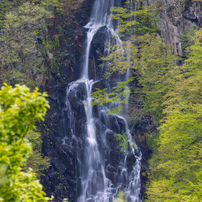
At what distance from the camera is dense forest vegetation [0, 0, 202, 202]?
8.27 ft

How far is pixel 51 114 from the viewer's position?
17.0 meters

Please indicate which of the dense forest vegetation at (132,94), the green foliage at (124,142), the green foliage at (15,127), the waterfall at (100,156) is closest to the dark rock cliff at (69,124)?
the waterfall at (100,156)

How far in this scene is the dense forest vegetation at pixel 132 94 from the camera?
252 centimetres

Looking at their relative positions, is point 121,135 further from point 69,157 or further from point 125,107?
point 69,157

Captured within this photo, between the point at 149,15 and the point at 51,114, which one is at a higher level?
the point at 149,15

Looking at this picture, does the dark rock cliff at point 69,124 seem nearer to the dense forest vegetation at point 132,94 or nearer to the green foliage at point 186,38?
the green foliage at point 186,38

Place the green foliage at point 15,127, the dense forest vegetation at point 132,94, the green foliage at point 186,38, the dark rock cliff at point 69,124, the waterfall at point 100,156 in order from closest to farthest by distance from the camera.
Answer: the green foliage at point 15,127 → the dense forest vegetation at point 132,94 → the waterfall at point 100,156 → the dark rock cliff at point 69,124 → the green foliage at point 186,38

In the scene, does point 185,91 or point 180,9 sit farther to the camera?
point 180,9

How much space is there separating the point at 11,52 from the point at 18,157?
1320 centimetres

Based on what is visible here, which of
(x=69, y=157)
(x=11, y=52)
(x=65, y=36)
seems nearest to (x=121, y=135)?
(x=69, y=157)

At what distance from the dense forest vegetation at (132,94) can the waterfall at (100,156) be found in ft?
5.24

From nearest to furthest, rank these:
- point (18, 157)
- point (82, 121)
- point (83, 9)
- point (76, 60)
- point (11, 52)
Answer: point (18, 157)
point (11, 52)
point (82, 121)
point (76, 60)
point (83, 9)

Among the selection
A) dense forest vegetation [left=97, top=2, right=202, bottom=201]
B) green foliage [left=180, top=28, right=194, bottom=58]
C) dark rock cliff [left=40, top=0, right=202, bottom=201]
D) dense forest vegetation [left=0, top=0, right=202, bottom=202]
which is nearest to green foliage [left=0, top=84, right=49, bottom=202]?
dense forest vegetation [left=0, top=0, right=202, bottom=202]

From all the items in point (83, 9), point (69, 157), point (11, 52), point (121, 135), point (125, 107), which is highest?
point (83, 9)
